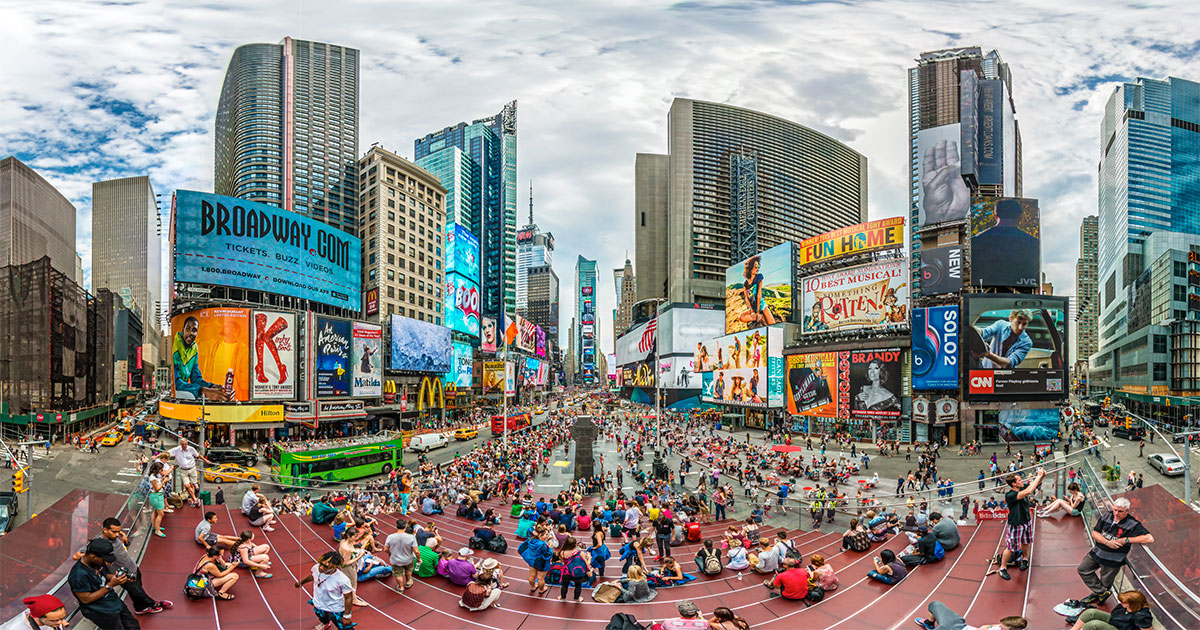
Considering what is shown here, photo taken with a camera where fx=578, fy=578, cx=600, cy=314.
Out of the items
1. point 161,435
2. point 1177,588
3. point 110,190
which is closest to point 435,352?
point 161,435

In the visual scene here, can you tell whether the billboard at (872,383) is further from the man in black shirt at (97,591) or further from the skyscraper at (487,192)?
the skyscraper at (487,192)

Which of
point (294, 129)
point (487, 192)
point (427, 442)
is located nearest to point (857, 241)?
point (427, 442)

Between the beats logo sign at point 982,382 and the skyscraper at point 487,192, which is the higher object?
the skyscraper at point 487,192

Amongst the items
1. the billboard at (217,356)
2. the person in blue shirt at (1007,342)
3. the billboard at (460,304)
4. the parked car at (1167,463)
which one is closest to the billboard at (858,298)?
the person in blue shirt at (1007,342)

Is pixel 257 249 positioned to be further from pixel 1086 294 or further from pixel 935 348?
pixel 1086 294

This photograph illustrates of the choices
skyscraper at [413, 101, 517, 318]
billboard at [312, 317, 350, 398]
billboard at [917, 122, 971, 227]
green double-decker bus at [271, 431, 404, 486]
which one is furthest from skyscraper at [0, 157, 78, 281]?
skyscraper at [413, 101, 517, 318]

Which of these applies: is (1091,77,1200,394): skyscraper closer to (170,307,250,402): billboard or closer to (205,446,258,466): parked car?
(205,446,258,466): parked car
